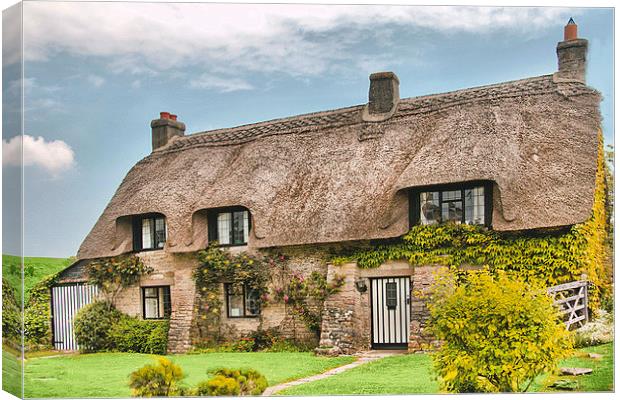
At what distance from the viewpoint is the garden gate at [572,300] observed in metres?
12.8

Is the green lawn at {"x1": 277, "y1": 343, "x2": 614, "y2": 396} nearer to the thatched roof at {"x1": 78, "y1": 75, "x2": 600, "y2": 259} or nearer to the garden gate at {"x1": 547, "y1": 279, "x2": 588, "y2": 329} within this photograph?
the garden gate at {"x1": 547, "y1": 279, "x2": 588, "y2": 329}

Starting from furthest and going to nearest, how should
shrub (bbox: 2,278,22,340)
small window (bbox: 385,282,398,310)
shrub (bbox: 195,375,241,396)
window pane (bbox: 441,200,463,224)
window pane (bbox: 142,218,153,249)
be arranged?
window pane (bbox: 142,218,153,249) → small window (bbox: 385,282,398,310) → window pane (bbox: 441,200,463,224) → shrub (bbox: 2,278,22,340) → shrub (bbox: 195,375,241,396)

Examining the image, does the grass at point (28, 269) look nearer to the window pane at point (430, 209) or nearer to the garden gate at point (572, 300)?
the window pane at point (430, 209)

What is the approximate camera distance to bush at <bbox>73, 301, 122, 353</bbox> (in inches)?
597

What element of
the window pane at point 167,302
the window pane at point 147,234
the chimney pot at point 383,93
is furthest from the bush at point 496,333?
the window pane at point 147,234

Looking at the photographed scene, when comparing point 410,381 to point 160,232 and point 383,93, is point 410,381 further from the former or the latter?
point 160,232

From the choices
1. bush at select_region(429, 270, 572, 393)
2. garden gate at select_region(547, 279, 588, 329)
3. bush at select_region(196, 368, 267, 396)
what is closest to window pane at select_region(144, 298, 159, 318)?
bush at select_region(196, 368, 267, 396)

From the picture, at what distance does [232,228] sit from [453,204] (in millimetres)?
5068

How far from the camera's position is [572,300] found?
13133mm

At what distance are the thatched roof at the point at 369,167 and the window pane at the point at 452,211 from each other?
54cm

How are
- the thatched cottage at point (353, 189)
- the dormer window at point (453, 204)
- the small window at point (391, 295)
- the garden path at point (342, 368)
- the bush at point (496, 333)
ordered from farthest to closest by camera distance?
1. the small window at point (391, 295)
2. the dormer window at point (453, 204)
3. the thatched cottage at point (353, 189)
4. the garden path at point (342, 368)
5. the bush at point (496, 333)

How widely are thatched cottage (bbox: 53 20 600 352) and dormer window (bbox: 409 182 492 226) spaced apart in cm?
3

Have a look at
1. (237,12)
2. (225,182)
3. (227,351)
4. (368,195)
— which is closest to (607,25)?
(368,195)

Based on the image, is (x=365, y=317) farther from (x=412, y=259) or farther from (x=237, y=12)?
(x=237, y=12)
